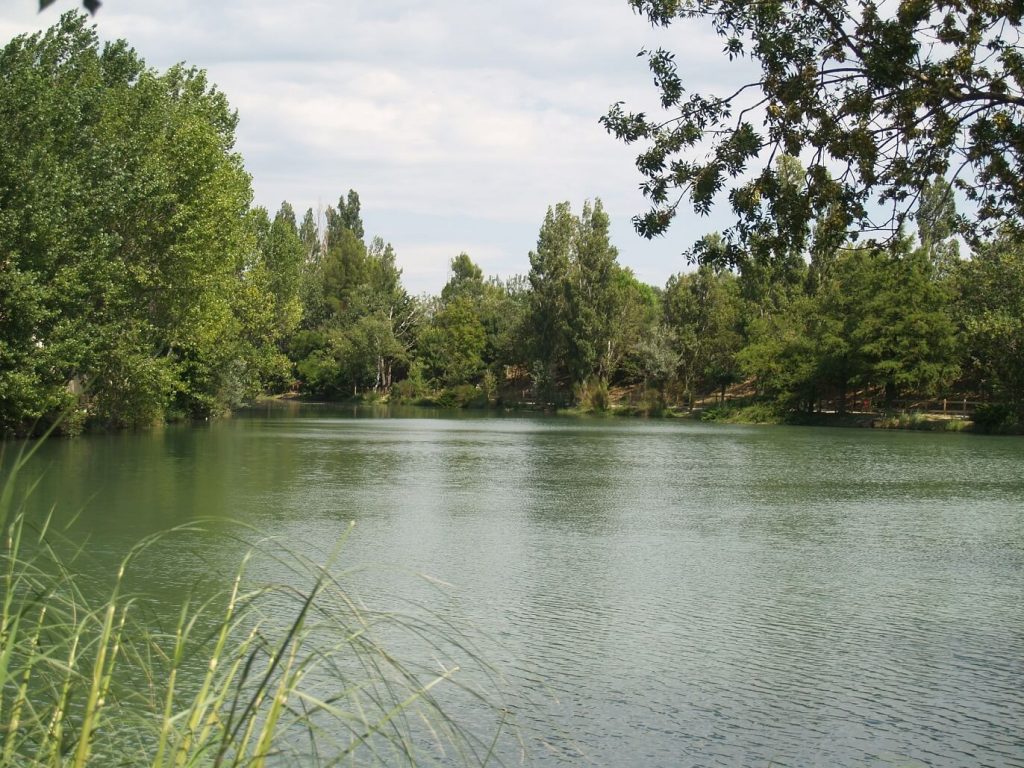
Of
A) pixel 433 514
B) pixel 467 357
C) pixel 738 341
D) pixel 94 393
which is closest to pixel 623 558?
pixel 433 514

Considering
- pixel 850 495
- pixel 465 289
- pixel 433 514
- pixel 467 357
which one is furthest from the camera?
pixel 465 289

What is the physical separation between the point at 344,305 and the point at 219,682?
84.8 metres

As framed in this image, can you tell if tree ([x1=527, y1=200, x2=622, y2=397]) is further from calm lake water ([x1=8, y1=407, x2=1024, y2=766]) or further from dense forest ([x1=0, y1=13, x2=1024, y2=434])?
calm lake water ([x1=8, y1=407, x2=1024, y2=766])

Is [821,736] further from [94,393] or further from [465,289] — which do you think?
[465,289]

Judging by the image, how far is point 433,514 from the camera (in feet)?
55.9

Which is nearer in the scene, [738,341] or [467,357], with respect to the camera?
[738,341]

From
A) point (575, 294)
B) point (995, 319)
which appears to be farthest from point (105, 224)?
point (575, 294)

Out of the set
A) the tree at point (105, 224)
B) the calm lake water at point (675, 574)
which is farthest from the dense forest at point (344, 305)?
the calm lake water at point (675, 574)

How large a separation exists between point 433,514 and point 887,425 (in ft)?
118

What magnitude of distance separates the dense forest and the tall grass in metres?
0.89

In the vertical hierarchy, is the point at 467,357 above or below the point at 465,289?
below

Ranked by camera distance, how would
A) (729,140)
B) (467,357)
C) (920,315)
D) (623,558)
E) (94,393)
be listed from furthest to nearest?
(467,357), (920,315), (94,393), (623,558), (729,140)

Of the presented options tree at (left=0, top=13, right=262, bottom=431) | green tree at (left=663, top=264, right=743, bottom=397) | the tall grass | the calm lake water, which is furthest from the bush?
the tall grass

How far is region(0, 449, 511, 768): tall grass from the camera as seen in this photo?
114 inches
